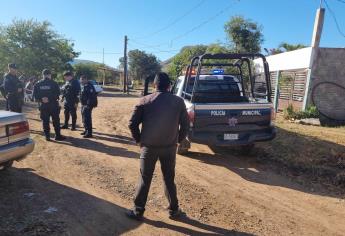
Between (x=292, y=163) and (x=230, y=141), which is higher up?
(x=230, y=141)

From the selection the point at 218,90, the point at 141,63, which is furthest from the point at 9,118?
the point at 141,63

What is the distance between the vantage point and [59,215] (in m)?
4.75

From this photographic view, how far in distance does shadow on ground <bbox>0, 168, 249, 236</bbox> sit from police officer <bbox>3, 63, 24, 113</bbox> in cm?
477

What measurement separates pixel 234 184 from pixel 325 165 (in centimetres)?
264

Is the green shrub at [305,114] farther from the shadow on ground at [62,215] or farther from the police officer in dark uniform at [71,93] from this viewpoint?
the shadow on ground at [62,215]

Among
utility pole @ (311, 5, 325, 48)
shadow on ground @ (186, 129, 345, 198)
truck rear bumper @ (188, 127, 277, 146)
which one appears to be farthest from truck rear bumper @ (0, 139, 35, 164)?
utility pole @ (311, 5, 325, 48)

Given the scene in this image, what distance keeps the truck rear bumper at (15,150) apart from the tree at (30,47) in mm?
28077

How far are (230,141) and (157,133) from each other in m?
3.36

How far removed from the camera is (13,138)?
578 cm

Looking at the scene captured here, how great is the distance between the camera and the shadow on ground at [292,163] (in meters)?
6.75

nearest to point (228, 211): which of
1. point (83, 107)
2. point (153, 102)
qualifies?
point (153, 102)

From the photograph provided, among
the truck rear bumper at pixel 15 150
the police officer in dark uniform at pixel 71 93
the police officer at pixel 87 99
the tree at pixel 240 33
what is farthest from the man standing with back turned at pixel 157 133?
the tree at pixel 240 33

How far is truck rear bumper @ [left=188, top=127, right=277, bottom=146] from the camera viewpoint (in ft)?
24.6

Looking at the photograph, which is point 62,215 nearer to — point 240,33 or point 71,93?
point 71,93
